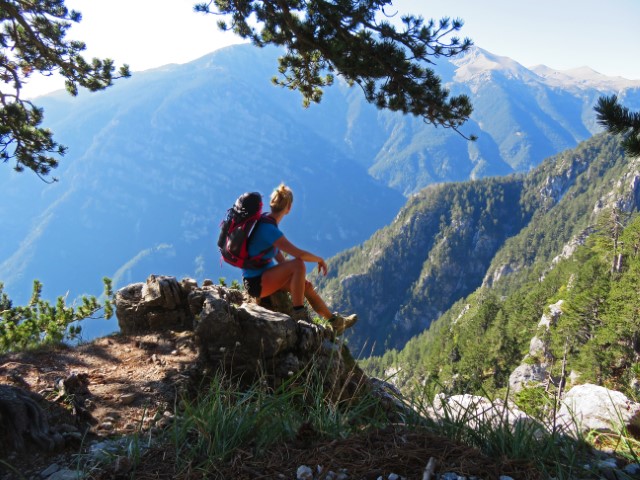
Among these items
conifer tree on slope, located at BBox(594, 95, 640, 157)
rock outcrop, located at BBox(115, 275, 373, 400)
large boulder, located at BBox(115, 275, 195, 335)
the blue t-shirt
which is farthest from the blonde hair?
conifer tree on slope, located at BBox(594, 95, 640, 157)

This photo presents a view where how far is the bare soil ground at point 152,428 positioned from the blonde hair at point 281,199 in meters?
2.03

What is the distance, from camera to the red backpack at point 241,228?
5.41 m

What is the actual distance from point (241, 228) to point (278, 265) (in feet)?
2.25

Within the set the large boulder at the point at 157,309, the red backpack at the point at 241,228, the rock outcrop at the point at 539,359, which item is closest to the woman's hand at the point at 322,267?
the red backpack at the point at 241,228

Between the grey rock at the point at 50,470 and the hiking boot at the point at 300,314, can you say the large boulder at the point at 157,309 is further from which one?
the grey rock at the point at 50,470

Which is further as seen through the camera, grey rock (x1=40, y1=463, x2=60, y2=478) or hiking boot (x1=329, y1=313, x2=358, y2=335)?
hiking boot (x1=329, y1=313, x2=358, y2=335)

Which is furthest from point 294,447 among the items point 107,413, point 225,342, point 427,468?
point 225,342

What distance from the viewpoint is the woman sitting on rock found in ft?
Answer: 17.9

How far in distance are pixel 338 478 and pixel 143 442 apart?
56.4 inches

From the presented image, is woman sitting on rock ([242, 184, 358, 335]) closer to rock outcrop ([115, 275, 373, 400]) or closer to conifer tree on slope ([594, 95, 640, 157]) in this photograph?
rock outcrop ([115, 275, 373, 400])

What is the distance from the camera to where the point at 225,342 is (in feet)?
16.8

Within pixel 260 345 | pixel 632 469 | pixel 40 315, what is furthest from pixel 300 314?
pixel 40 315

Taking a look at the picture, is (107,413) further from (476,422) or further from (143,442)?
(476,422)

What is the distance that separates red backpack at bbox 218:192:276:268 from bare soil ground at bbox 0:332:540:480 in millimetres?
1253
